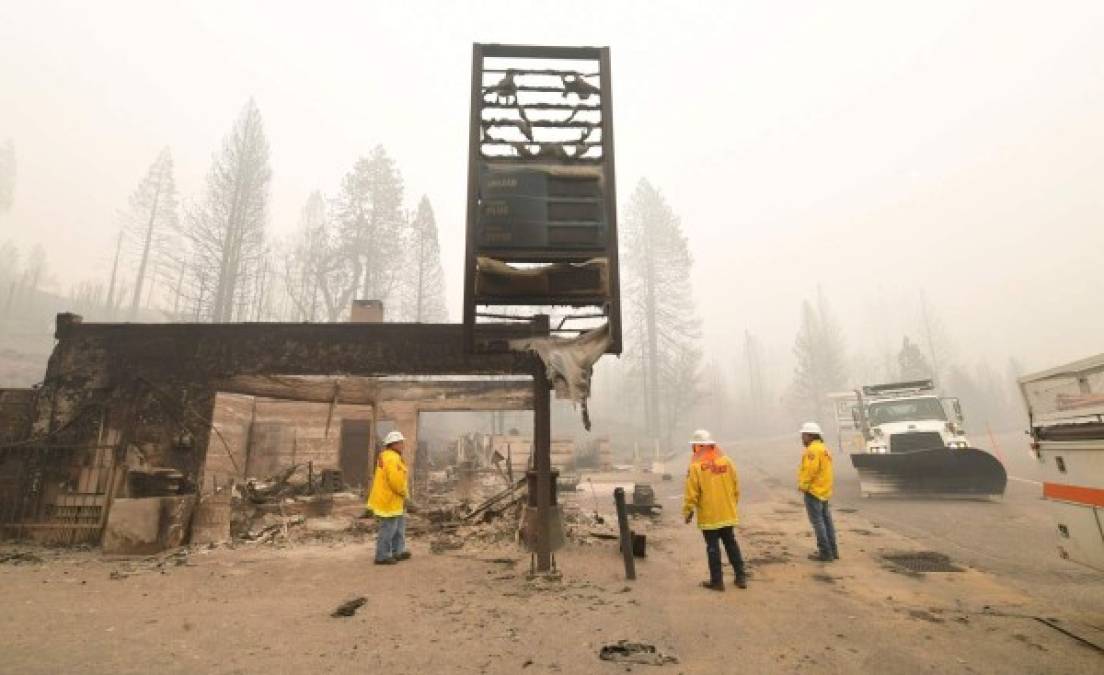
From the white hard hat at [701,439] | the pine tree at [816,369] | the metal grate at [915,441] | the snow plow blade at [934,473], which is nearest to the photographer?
the white hard hat at [701,439]

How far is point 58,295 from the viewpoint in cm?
6181

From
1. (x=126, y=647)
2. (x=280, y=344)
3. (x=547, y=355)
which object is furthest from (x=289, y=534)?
(x=547, y=355)

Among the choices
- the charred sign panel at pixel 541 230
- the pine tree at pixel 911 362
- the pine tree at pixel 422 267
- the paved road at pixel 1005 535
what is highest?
the pine tree at pixel 422 267

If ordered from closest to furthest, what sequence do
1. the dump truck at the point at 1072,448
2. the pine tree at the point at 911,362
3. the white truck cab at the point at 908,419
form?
the dump truck at the point at 1072,448 < the white truck cab at the point at 908,419 < the pine tree at the point at 911,362

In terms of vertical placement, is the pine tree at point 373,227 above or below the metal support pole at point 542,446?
above

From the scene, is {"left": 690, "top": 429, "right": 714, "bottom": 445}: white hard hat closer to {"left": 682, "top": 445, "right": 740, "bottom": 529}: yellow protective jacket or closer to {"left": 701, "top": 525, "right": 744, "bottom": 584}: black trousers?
{"left": 682, "top": 445, "right": 740, "bottom": 529}: yellow protective jacket

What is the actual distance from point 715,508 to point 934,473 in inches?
423

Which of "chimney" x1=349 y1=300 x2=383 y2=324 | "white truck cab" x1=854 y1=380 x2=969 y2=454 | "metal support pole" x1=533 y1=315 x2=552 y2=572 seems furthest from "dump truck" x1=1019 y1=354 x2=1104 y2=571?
"chimney" x1=349 y1=300 x2=383 y2=324

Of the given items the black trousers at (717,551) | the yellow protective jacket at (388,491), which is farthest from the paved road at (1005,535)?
the yellow protective jacket at (388,491)

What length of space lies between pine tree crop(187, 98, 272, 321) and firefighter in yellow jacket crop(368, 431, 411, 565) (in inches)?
1202

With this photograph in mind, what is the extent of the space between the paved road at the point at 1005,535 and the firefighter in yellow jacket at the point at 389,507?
8.53 metres

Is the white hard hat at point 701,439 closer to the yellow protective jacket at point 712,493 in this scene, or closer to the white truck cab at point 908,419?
the yellow protective jacket at point 712,493

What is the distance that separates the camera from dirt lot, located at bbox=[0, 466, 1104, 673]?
4.38 metres

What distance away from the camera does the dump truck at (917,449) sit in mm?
12969
